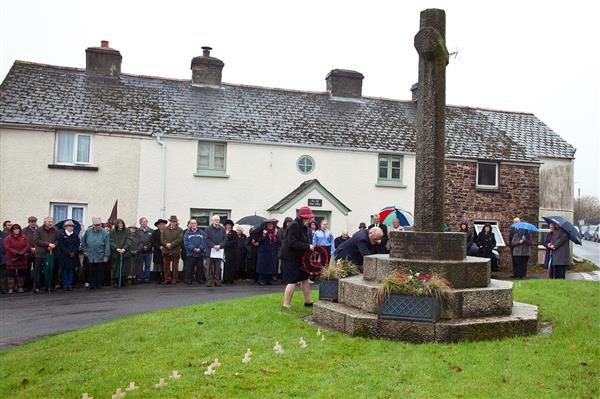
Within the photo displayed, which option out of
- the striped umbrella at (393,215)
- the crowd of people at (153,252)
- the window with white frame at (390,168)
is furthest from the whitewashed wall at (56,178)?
the window with white frame at (390,168)

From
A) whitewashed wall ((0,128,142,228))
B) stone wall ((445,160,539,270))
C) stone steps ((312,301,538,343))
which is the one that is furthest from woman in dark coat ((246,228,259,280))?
stone wall ((445,160,539,270))

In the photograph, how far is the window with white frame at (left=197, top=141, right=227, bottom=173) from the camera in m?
22.2

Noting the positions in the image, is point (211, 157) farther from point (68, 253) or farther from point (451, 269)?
point (451, 269)

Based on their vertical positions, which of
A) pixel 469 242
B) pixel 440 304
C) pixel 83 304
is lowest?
pixel 83 304

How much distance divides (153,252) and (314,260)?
350 inches

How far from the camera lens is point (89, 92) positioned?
22.6 metres

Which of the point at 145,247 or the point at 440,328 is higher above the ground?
the point at 145,247

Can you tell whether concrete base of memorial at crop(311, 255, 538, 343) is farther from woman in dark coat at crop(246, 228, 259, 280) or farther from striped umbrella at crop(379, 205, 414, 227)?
striped umbrella at crop(379, 205, 414, 227)

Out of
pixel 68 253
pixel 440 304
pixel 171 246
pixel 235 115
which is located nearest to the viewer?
pixel 440 304

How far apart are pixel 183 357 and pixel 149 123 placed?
1608 centimetres

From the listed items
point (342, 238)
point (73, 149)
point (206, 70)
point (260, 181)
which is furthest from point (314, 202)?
point (73, 149)

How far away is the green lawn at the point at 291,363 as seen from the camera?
19.2ft

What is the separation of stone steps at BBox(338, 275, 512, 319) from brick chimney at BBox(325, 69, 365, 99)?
1910 cm

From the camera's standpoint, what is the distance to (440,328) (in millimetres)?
7531
